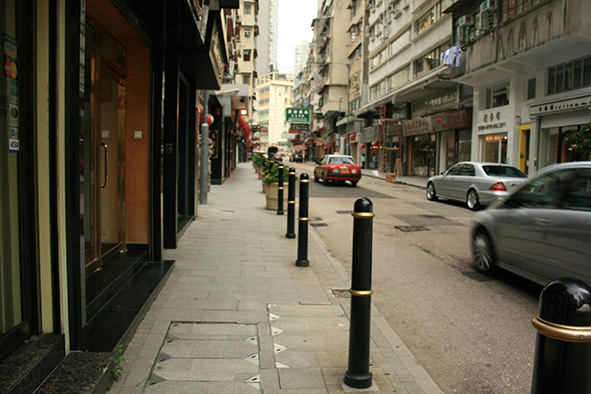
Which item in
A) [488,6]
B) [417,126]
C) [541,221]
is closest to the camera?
[541,221]

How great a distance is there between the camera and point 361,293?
3166mm

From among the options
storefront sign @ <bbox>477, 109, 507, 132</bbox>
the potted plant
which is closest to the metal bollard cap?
the potted plant

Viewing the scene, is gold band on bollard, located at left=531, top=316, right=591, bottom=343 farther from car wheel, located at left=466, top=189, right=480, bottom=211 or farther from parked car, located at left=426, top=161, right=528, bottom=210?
car wheel, located at left=466, top=189, right=480, bottom=211

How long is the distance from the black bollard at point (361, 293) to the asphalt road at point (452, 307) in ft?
2.27

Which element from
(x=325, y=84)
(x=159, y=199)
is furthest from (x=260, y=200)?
(x=325, y=84)

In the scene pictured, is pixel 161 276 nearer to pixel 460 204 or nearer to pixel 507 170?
pixel 507 170

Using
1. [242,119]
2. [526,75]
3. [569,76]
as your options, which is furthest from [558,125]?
[242,119]

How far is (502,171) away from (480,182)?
769 mm

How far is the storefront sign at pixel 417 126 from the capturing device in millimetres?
31202

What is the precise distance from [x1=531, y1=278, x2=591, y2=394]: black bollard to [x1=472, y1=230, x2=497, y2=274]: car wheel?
4.96 m

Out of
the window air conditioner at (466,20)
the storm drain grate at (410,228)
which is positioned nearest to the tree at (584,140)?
the storm drain grate at (410,228)

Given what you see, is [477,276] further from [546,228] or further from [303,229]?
[303,229]

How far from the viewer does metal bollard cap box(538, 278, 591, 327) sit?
1.68 meters

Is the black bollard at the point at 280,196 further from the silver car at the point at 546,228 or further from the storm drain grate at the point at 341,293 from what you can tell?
the storm drain grate at the point at 341,293
